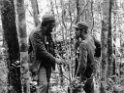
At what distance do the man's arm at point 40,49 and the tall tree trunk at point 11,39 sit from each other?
450 millimetres

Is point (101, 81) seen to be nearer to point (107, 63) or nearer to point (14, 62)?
point (107, 63)

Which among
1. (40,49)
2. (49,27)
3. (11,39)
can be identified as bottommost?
(40,49)

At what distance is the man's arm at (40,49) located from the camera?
5836 millimetres

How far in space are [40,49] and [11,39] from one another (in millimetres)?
699

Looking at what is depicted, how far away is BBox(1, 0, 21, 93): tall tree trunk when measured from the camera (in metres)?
5.71

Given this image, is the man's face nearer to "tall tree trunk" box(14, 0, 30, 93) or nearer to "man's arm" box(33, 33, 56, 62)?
"man's arm" box(33, 33, 56, 62)

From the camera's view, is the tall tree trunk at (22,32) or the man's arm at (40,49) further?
the man's arm at (40,49)

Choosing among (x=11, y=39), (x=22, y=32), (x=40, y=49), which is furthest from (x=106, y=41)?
(x=11, y=39)

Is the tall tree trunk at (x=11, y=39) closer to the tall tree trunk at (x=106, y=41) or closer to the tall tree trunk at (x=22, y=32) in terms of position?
the tall tree trunk at (x=22, y=32)

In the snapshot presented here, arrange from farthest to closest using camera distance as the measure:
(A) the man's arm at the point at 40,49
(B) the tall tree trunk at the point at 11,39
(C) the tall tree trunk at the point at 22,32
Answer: (A) the man's arm at the point at 40,49
(B) the tall tree trunk at the point at 11,39
(C) the tall tree trunk at the point at 22,32

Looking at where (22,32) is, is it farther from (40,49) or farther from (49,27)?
(49,27)

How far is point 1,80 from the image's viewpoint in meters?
6.18

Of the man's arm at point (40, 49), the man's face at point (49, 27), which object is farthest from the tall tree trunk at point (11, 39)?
the man's face at point (49, 27)

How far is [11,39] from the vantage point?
5.78m
